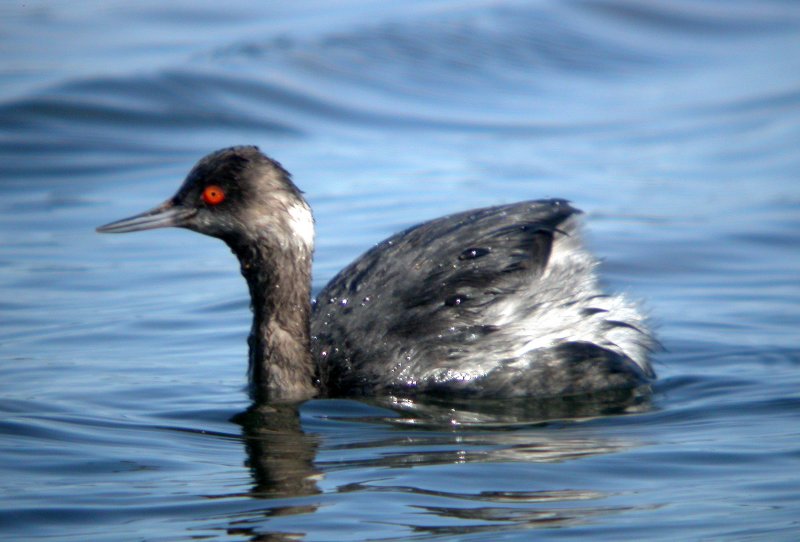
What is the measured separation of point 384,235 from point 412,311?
347cm

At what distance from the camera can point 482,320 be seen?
7.05 meters

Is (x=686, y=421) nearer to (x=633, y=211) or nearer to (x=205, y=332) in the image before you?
(x=205, y=332)

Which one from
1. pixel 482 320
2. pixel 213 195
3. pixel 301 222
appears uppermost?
pixel 213 195

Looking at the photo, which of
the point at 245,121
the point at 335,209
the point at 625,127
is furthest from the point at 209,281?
the point at 625,127

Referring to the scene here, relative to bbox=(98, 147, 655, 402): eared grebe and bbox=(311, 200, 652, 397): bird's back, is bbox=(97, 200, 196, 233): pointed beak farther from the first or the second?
bbox=(311, 200, 652, 397): bird's back

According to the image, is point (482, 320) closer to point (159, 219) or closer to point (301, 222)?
point (301, 222)

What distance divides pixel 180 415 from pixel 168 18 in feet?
35.7

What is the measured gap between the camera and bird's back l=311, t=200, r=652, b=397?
22.8ft

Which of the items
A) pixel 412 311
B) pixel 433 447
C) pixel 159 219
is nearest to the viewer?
pixel 433 447

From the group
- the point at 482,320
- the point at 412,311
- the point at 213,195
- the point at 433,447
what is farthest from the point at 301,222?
the point at 433,447

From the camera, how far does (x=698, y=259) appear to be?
32.2 ft

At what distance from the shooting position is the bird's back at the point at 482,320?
696 cm

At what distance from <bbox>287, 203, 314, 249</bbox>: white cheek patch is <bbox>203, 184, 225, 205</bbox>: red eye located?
342 mm

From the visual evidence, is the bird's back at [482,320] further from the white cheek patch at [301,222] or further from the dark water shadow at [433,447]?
the white cheek patch at [301,222]
